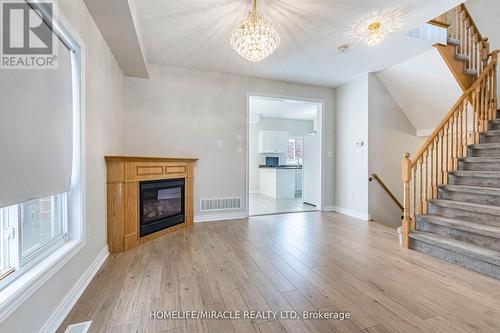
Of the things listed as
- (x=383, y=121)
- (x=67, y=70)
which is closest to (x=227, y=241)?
(x=67, y=70)

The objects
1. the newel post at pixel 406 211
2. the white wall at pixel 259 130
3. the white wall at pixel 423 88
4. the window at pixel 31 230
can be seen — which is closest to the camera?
the window at pixel 31 230

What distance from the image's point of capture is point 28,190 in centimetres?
121

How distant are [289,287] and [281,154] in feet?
22.0

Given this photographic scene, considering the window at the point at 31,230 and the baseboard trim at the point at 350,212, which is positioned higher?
the window at the point at 31,230

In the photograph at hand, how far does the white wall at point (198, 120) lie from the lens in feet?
12.3

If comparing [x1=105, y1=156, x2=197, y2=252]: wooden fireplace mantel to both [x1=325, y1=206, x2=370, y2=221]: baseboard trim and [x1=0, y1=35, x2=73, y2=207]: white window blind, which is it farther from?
[x1=325, y1=206, x2=370, y2=221]: baseboard trim

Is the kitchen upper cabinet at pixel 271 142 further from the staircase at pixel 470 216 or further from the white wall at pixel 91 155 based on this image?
the white wall at pixel 91 155

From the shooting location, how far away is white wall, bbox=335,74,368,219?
4293mm

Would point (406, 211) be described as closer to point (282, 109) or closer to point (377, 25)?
point (377, 25)

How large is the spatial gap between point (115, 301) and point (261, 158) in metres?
6.86

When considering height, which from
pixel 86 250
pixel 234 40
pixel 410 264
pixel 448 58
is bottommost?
pixel 410 264

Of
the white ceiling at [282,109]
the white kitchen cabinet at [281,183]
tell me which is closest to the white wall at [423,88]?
the white ceiling at [282,109]

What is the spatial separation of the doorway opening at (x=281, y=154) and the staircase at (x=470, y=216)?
2.49 meters

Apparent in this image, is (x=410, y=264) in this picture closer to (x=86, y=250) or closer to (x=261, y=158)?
(x=86, y=250)
